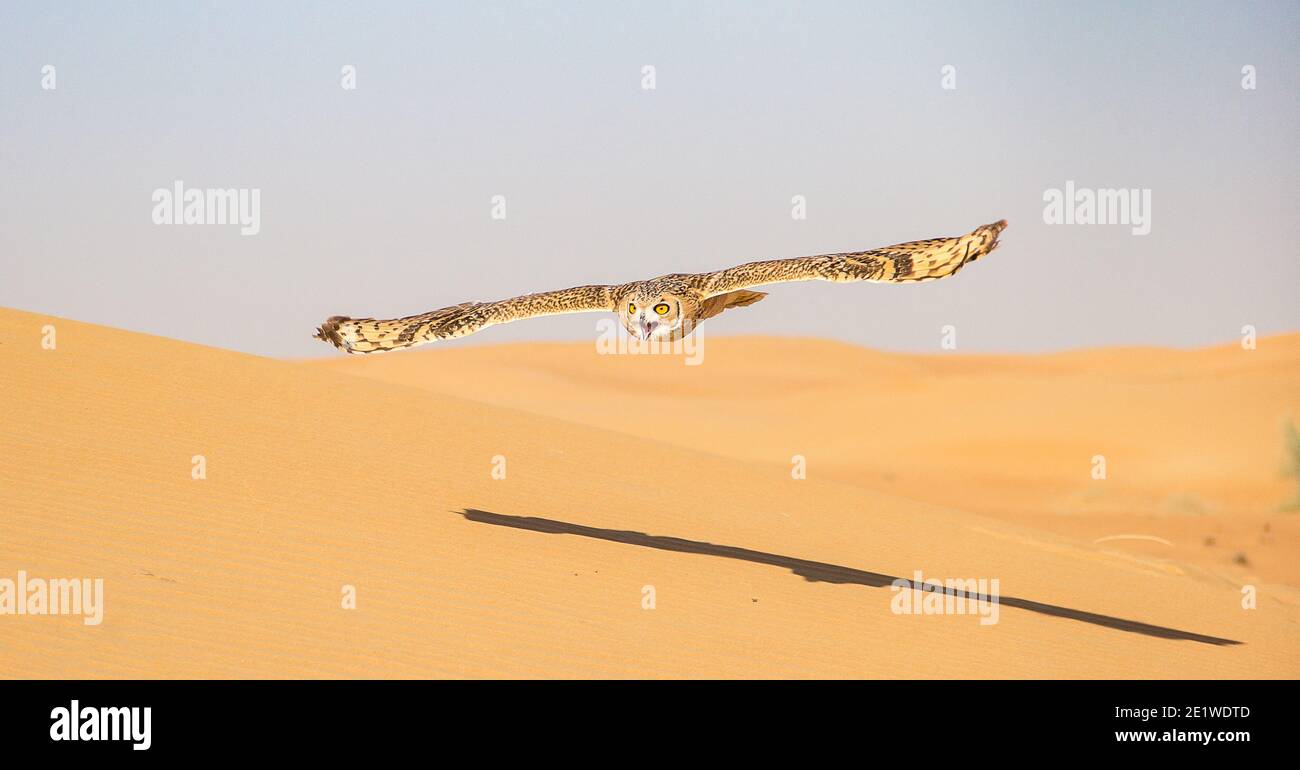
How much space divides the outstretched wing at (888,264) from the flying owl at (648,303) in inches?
0.4

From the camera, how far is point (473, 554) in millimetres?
10953

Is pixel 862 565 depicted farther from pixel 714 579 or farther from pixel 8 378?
pixel 8 378

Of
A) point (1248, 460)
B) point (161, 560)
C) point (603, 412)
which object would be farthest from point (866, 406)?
point (161, 560)

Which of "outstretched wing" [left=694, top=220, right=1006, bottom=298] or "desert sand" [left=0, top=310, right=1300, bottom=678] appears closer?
"desert sand" [left=0, top=310, right=1300, bottom=678]

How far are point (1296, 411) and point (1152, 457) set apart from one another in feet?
13.5

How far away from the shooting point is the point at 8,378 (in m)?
13.9

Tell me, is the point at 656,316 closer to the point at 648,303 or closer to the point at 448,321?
the point at 648,303

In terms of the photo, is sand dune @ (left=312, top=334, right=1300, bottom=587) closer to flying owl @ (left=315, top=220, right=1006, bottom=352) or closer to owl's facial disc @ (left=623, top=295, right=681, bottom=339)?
flying owl @ (left=315, top=220, right=1006, bottom=352)

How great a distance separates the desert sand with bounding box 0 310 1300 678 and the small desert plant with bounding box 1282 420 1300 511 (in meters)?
3.44

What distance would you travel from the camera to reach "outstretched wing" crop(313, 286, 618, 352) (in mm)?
11383

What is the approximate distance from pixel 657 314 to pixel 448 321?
1.89m
